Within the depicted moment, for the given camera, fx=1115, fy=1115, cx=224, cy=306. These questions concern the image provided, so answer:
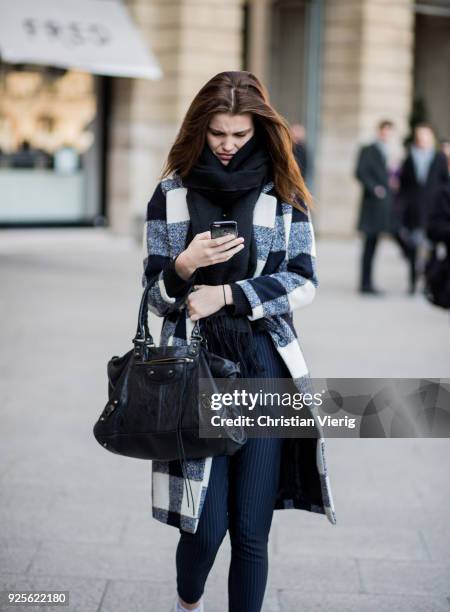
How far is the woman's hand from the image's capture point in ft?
10.1

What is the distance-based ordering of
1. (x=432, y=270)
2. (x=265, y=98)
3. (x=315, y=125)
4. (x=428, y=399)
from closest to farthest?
(x=265, y=98) < (x=432, y=270) < (x=428, y=399) < (x=315, y=125)

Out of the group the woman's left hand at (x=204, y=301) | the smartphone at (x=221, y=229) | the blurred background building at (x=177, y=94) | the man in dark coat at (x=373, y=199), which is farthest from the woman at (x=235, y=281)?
the blurred background building at (x=177, y=94)

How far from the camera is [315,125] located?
18969 mm

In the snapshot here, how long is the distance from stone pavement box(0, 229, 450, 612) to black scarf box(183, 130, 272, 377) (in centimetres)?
118

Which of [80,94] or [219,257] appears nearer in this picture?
[219,257]

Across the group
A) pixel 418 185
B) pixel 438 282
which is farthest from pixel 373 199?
pixel 438 282

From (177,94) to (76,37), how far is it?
1921 millimetres

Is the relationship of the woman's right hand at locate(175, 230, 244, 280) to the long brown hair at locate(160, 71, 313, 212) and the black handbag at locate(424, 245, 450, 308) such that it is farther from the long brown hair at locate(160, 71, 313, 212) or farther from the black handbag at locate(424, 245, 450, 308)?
the black handbag at locate(424, 245, 450, 308)

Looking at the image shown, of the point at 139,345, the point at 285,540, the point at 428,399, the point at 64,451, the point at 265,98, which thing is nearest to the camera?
the point at 139,345

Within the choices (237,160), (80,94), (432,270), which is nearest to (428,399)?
(432,270)

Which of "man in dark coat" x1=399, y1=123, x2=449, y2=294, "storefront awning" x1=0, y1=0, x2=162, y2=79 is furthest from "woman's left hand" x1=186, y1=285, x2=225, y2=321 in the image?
"storefront awning" x1=0, y1=0, x2=162, y2=79

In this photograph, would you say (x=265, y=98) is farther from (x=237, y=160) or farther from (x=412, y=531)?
(x=412, y=531)

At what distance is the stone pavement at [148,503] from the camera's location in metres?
4.05

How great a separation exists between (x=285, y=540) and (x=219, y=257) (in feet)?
6.39
